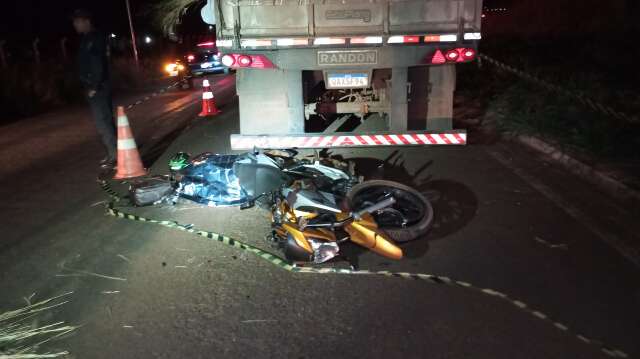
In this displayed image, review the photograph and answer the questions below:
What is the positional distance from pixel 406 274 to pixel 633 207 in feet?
9.75

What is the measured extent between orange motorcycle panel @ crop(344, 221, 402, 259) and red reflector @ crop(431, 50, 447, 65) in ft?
11.9

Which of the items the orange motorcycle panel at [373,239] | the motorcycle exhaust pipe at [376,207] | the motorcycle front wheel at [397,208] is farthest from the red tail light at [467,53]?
the orange motorcycle panel at [373,239]

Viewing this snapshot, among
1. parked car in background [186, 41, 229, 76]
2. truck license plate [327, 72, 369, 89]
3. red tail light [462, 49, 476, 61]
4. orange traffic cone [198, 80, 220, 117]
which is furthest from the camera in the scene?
parked car in background [186, 41, 229, 76]

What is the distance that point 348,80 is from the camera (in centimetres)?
766

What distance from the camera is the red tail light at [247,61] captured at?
746cm

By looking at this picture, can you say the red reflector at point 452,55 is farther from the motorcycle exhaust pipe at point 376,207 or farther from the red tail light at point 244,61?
the motorcycle exhaust pipe at point 376,207

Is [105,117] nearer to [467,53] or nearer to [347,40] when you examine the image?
[347,40]

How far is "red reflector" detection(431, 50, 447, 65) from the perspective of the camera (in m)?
7.48

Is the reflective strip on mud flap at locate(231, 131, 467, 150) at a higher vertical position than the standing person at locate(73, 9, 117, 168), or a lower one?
lower

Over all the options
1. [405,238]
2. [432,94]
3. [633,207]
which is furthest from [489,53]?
[405,238]

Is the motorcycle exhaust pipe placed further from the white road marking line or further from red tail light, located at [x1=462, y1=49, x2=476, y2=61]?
red tail light, located at [x1=462, y1=49, x2=476, y2=61]

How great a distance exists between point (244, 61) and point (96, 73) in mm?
2145

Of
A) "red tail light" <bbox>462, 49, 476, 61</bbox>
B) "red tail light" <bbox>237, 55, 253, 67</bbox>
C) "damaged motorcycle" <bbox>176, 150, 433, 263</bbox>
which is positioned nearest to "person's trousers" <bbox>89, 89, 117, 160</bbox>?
"red tail light" <bbox>237, 55, 253, 67</bbox>

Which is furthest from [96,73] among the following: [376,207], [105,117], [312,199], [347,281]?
[347,281]
